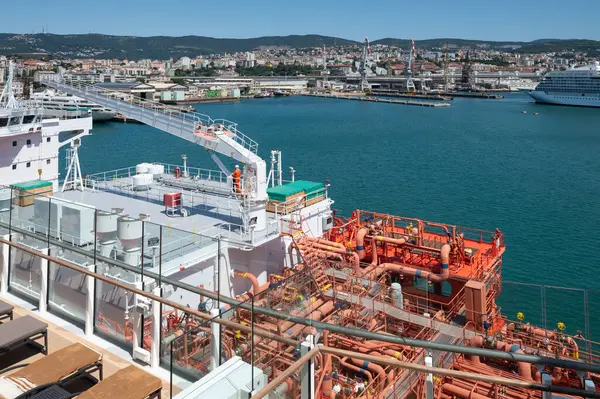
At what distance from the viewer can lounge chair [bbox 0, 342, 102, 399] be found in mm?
5410

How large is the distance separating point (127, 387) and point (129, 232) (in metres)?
2.94

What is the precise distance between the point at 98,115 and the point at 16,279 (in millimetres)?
83793

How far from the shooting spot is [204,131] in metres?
17.1

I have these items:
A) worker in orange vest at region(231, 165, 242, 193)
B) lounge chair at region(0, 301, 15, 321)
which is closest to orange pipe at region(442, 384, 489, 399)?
lounge chair at region(0, 301, 15, 321)

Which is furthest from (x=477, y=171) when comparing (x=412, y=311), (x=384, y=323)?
(x=384, y=323)

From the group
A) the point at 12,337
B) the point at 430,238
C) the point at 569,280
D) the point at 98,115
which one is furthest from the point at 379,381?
the point at 98,115

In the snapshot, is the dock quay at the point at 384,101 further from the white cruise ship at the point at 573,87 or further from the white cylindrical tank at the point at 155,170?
the white cylindrical tank at the point at 155,170

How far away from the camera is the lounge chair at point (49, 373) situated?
5.41 meters

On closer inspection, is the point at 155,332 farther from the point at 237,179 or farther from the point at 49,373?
the point at 237,179

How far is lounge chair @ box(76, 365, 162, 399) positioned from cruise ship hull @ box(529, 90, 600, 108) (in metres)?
132

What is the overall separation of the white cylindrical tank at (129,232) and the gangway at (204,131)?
230 inches

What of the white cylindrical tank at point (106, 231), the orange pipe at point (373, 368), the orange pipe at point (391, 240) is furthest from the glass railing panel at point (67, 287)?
the orange pipe at point (391, 240)

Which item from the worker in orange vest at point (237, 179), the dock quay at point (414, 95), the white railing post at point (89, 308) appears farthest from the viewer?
the dock quay at point (414, 95)

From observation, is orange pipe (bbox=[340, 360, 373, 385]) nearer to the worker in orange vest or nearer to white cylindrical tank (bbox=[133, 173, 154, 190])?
the worker in orange vest
